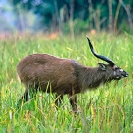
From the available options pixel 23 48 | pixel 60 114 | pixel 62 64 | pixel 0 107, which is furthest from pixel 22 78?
pixel 23 48

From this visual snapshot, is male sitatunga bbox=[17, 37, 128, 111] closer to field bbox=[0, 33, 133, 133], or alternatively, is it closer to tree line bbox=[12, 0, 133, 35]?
field bbox=[0, 33, 133, 133]

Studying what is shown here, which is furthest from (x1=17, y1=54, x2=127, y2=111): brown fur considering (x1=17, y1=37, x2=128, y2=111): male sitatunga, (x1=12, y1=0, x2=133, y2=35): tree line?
(x1=12, y1=0, x2=133, y2=35): tree line

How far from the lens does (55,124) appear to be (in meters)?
4.36

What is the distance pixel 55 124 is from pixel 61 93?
1.61m

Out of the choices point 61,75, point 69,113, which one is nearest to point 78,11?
point 61,75

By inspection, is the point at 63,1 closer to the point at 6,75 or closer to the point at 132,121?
the point at 6,75

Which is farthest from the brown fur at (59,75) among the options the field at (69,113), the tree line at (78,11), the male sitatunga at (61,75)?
the tree line at (78,11)

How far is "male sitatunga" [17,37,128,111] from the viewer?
19.7 feet

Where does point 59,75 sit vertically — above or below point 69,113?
above

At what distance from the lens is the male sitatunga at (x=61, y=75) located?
6004mm

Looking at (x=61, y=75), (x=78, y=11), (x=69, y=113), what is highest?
(x=78, y=11)

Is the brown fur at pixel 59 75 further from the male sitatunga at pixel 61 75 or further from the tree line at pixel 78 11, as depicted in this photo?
the tree line at pixel 78 11

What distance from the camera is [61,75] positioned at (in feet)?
19.8

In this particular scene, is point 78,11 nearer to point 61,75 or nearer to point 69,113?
point 61,75
